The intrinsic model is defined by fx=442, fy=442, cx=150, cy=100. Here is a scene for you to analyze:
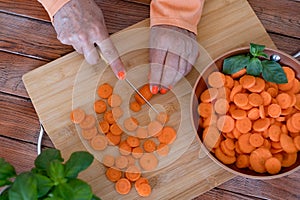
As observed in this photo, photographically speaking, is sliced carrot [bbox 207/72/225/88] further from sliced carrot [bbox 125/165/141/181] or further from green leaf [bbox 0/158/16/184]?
green leaf [bbox 0/158/16/184]

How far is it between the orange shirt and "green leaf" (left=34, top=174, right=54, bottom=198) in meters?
0.44

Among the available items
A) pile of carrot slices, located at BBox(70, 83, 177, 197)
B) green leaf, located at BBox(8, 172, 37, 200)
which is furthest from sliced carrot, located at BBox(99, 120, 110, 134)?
green leaf, located at BBox(8, 172, 37, 200)

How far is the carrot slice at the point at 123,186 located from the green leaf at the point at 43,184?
240mm

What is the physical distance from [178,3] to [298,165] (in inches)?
18.3

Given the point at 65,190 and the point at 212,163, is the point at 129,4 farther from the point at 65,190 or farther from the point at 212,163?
the point at 65,190

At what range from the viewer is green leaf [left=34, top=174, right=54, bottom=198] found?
2.56ft

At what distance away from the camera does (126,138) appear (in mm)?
1039

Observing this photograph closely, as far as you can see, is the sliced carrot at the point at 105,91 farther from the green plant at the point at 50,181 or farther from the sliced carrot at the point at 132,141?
the green plant at the point at 50,181

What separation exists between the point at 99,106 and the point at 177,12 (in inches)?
11.7

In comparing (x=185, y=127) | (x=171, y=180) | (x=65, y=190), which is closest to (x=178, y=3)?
(x=185, y=127)

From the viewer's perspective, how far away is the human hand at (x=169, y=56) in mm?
1052

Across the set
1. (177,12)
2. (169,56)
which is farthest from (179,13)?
(169,56)

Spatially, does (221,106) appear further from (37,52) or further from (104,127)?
(37,52)

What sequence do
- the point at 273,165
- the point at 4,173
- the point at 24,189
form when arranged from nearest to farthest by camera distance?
the point at 24,189 < the point at 4,173 < the point at 273,165
